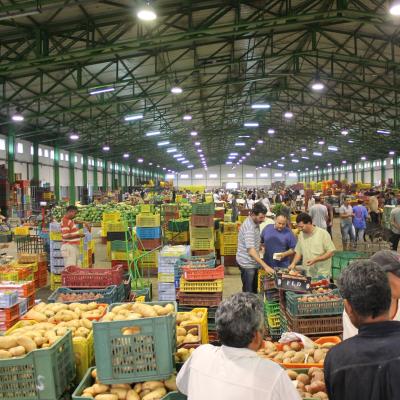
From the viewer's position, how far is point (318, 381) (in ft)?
9.63

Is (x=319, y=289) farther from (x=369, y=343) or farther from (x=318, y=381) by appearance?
(x=369, y=343)

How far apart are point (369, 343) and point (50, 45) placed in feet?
41.5

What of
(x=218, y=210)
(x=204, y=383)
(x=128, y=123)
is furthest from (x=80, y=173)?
(x=204, y=383)

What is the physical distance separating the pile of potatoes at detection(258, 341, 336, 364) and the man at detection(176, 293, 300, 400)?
1.47 meters

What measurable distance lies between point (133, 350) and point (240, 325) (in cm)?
115

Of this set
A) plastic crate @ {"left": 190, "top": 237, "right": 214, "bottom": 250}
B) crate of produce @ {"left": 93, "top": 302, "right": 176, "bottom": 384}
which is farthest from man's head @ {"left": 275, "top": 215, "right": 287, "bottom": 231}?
plastic crate @ {"left": 190, "top": 237, "right": 214, "bottom": 250}

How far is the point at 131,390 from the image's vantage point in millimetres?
2883

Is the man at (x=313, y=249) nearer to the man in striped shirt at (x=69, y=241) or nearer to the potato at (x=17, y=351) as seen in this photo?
the potato at (x=17, y=351)

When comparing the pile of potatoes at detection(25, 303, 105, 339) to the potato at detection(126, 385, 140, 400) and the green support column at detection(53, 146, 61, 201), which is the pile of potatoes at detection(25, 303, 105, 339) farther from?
the green support column at detection(53, 146, 61, 201)

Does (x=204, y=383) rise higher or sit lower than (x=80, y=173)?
lower

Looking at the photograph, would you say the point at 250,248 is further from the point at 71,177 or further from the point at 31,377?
the point at 71,177

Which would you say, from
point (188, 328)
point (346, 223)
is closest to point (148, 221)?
point (346, 223)

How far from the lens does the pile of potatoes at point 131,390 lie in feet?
9.16

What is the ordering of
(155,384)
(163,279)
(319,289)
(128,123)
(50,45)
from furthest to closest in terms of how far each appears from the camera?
(128,123)
(50,45)
(163,279)
(319,289)
(155,384)
